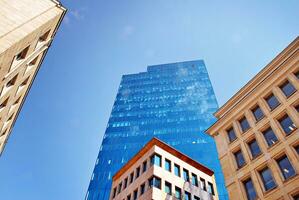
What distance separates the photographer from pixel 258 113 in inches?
1063

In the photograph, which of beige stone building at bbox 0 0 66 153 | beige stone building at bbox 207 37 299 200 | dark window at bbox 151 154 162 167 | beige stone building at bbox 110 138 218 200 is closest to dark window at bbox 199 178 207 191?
beige stone building at bbox 110 138 218 200

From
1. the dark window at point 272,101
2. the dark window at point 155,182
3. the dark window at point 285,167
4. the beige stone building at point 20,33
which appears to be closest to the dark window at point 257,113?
the dark window at point 272,101

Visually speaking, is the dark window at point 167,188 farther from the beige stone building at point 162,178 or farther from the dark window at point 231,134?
the dark window at point 231,134

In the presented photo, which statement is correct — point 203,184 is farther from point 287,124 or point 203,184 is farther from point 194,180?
point 287,124

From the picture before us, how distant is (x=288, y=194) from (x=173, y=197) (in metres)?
17.1

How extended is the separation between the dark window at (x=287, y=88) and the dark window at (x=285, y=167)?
259 inches

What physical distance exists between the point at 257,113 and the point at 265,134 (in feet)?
10.1

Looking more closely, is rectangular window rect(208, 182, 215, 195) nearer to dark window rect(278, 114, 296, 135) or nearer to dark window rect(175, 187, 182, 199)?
dark window rect(175, 187, 182, 199)

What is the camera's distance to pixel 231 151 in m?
26.9

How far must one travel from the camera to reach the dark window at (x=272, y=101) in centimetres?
2548

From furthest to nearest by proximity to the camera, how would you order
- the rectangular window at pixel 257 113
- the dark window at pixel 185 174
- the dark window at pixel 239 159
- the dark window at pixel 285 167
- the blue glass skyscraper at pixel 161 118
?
the blue glass skyscraper at pixel 161 118, the dark window at pixel 185 174, the rectangular window at pixel 257 113, the dark window at pixel 239 159, the dark window at pixel 285 167

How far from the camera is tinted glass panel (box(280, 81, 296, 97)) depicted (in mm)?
24688

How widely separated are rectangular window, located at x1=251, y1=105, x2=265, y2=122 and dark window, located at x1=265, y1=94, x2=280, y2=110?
1092 millimetres

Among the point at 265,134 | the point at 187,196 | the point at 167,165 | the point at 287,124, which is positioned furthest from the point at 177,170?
the point at 287,124
